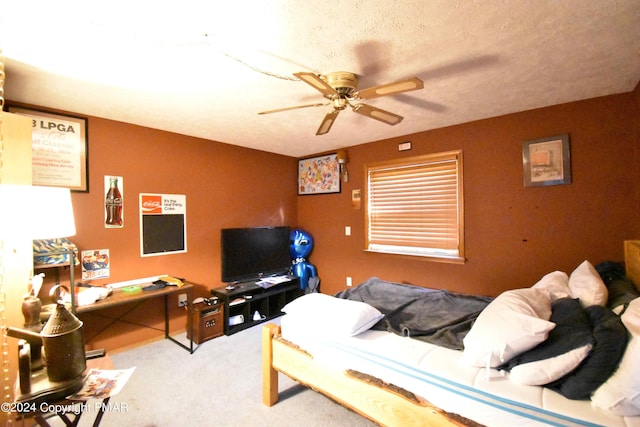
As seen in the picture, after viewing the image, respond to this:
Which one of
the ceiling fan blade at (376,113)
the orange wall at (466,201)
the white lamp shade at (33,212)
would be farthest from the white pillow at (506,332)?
the white lamp shade at (33,212)

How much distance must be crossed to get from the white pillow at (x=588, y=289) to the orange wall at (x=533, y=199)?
0.98 meters

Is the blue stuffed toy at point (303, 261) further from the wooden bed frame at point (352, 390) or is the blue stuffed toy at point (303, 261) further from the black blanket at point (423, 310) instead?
the wooden bed frame at point (352, 390)

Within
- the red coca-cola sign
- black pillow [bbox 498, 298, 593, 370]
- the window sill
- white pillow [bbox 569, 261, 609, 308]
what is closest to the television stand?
the red coca-cola sign

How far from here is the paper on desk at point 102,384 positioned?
1186mm

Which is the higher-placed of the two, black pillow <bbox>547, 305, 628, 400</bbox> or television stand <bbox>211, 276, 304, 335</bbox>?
black pillow <bbox>547, 305, 628, 400</bbox>

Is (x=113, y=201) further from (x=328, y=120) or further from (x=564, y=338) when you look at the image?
(x=564, y=338)

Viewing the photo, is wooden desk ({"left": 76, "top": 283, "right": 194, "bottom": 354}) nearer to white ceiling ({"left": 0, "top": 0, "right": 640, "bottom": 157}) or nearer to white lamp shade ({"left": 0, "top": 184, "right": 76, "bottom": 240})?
white lamp shade ({"left": 0, "top": 184, "right": 76, "bottom": 240})

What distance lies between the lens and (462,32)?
1.52 metres

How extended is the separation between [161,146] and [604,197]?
4541 millimetres

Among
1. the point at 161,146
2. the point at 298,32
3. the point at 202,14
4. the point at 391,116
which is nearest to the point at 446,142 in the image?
the point at 391,116

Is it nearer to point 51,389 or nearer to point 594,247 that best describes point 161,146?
point 51,389

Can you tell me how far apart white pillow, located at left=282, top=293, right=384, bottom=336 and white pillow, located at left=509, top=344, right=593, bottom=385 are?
0.79 m

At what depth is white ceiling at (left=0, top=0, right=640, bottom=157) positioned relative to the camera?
1355 mm

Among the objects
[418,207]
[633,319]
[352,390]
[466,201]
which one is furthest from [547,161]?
[352,390]
